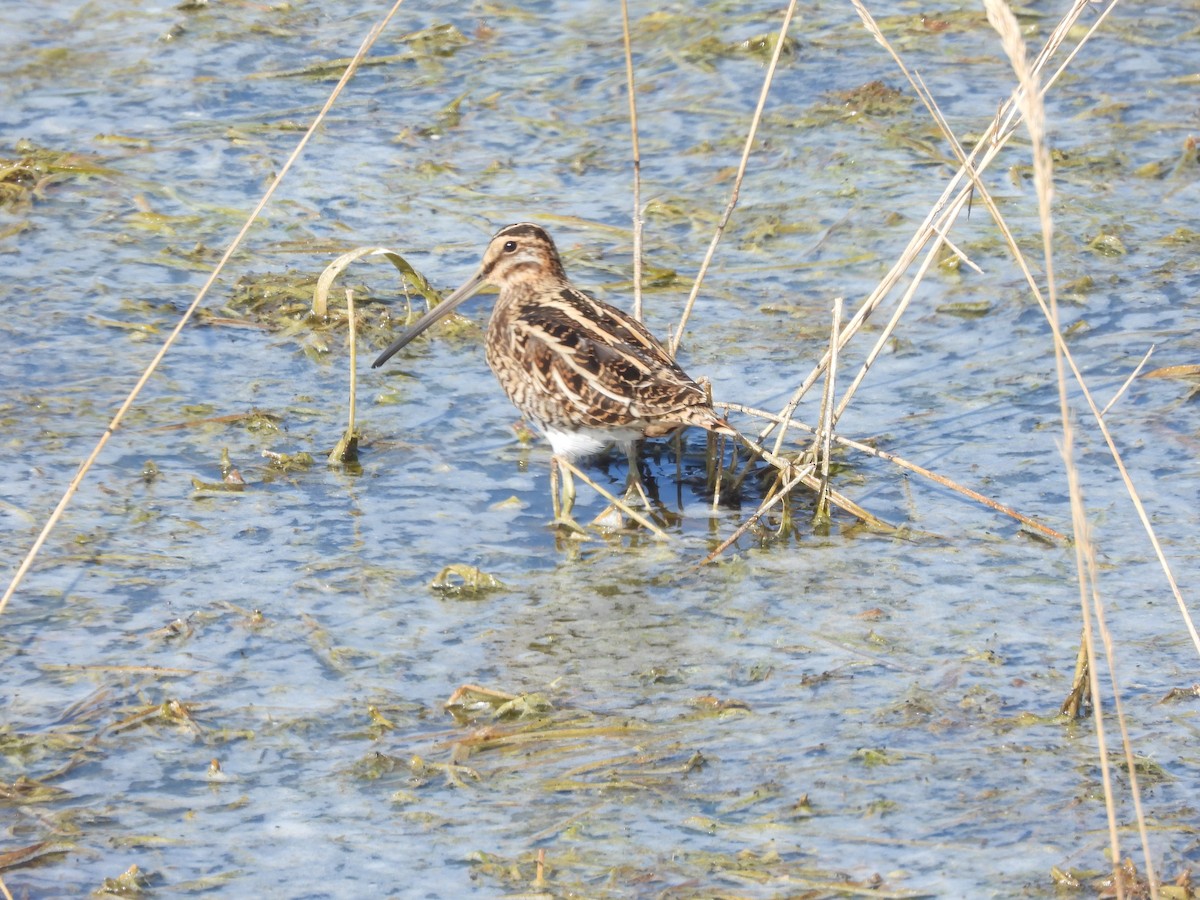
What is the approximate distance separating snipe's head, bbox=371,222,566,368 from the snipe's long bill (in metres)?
0.07

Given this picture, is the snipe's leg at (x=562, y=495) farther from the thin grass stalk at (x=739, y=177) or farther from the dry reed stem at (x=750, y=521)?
the thin grass stalk at (x=739, y=177)

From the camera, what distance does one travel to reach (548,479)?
19.2 ft

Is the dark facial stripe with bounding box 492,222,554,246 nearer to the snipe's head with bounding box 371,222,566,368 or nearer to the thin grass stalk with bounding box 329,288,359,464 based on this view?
the snipe's head with bounding box 371,222,566,368

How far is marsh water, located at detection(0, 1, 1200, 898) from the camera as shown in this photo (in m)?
3.92

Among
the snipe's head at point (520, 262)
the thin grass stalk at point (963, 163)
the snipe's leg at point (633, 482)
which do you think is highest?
the thin grass stalk at point (963, 163)

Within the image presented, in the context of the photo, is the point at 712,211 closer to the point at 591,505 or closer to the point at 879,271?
the point at 879,271

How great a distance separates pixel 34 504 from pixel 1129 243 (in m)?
4.59

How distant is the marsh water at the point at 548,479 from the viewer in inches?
154

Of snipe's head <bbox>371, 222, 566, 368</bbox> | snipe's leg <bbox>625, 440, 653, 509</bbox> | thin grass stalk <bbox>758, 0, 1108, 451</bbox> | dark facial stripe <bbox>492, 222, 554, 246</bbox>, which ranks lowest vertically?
snipe's leg <bbox>625, 440, 653, 509</bbox>

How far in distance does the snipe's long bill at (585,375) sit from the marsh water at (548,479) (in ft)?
0.97

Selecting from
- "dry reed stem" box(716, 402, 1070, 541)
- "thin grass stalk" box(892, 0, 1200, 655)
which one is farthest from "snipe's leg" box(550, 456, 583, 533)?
"thin grass stalk" box(892, 0, 1200, 655)

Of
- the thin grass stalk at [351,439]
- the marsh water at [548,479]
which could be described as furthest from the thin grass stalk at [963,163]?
the thin grass stalk at [351,439]

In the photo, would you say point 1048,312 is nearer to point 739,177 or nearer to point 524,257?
point 739,177

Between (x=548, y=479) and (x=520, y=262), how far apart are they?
92cm
